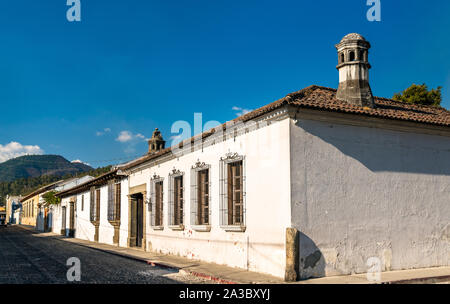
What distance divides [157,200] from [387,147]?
30.2 ft

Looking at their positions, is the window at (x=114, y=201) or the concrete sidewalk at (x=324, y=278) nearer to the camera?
the concrete sidewalk at (x=324, y=278)

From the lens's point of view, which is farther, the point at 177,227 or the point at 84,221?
the point at 84,221

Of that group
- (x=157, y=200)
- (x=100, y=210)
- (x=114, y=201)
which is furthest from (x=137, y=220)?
(x=100, y=210)

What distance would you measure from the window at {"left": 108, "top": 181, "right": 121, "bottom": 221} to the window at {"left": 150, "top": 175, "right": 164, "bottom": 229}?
524 centimetres

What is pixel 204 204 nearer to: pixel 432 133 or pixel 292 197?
pixel 292 197

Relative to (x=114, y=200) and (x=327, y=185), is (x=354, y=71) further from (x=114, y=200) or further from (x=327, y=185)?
(x=114, y=200)

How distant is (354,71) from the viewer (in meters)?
11.9

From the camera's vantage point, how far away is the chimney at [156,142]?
24.6 meters

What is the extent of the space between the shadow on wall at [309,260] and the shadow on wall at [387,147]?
209cm

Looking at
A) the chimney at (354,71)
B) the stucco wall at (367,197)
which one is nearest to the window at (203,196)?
the stucco wall at (367,197)

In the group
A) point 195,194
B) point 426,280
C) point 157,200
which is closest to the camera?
point 426,280

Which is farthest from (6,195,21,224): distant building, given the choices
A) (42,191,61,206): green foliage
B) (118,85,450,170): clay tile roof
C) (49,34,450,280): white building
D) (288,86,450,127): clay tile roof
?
(288,86,450,127): clay tile roof

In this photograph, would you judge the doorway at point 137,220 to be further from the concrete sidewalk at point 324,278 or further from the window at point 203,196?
the concrete sidewalk at point 324,278
